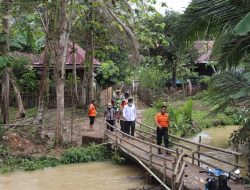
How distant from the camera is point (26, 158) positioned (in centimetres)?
1584

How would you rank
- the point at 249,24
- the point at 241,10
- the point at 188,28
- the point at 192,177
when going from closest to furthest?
the point at 249,24 < the point at 241,10 < the point at 188,28 < the point at 192,177

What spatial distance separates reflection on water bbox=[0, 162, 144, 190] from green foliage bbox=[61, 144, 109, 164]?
0.89 feet

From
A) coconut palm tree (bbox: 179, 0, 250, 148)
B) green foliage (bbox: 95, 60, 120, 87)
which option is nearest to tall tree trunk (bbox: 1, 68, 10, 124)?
coconut palm tree (bbox: 179, 0, 250, 148)

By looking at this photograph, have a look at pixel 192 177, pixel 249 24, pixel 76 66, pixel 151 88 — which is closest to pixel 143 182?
pixel 192 177

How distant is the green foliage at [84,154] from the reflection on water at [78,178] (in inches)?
10.7

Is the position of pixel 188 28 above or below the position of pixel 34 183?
above

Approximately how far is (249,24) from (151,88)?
30335 mm

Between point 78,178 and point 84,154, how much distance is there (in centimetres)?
186

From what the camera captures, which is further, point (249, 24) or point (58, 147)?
point (58, 147)

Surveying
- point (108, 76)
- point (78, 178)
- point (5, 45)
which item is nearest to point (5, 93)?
point (5, 45)

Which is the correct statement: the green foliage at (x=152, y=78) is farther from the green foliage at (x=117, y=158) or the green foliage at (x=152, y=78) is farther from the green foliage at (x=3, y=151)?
the green foliage at (x=3, y=151)

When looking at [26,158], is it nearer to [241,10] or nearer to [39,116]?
[39,116]

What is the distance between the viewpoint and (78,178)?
14.1 meters

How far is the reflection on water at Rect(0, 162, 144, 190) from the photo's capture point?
13180 millimetres
